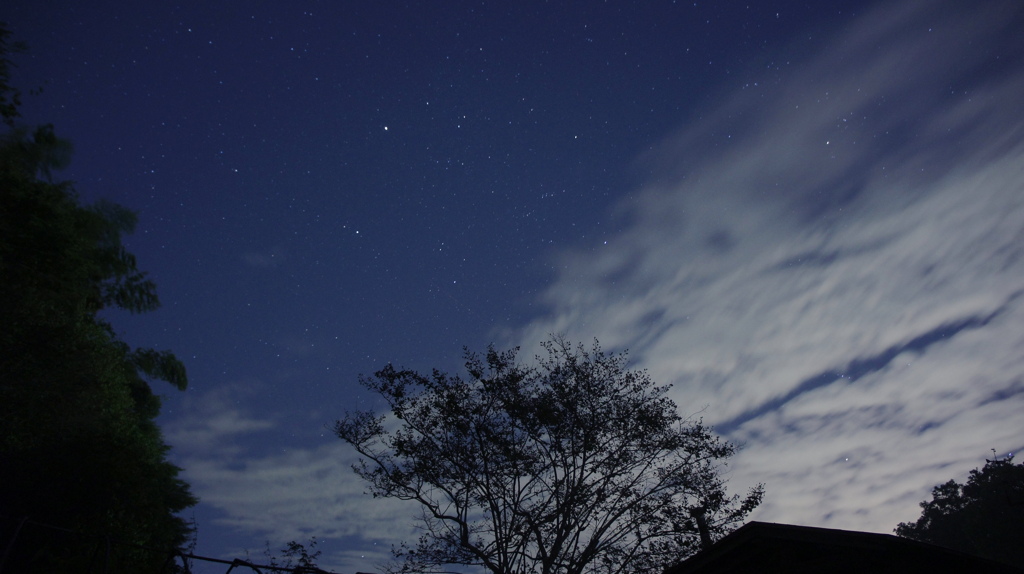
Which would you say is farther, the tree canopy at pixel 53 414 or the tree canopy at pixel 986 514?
the tree canopy at pixel 986 514

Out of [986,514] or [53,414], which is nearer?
[53,414]

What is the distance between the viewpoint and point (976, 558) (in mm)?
8898

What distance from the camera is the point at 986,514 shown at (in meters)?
42.7

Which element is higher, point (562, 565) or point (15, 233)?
point (15, 233)

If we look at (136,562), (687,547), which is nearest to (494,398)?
(687,547)

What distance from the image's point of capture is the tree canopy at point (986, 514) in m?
40.0

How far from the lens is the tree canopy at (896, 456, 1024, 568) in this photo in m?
40.0

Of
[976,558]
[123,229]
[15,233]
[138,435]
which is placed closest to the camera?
[976,558]

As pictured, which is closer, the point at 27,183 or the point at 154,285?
the point at 27,183

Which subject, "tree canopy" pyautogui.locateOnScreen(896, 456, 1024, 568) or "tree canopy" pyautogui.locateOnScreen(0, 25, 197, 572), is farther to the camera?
"tree canopy" pyautogui.locateOnScreen(896, 456, 1024, 568)

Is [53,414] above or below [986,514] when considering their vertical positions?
above

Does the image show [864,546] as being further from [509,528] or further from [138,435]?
[138,435]

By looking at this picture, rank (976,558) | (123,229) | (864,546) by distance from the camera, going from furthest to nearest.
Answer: (123,229), (976,558), (864,546)

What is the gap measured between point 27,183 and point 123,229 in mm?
7488
